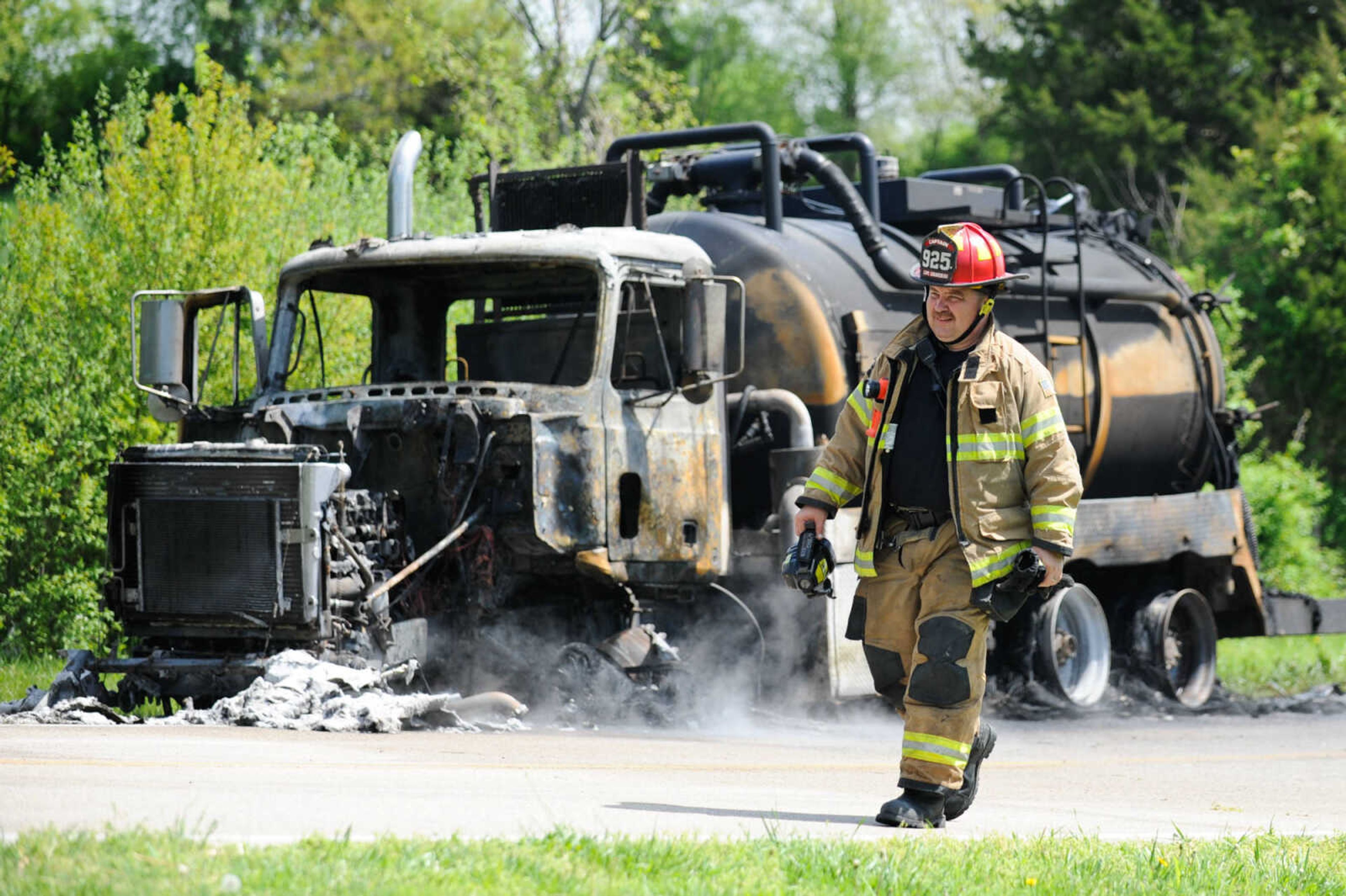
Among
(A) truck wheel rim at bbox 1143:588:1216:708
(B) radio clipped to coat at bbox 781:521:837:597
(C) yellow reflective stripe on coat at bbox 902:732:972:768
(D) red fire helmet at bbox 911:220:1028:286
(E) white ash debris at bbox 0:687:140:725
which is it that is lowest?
(A) truck wheel rim at bbox 1143:588:1216:708

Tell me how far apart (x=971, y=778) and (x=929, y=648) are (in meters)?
0.52

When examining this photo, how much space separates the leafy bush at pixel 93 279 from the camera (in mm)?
14320

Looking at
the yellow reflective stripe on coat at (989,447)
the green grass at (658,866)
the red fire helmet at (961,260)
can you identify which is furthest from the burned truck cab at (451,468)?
the green grass at (658,866)

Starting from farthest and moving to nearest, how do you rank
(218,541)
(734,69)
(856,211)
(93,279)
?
(734,69) < (93,279) < (856,211) < (218,541)

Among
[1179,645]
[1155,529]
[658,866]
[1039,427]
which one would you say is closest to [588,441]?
[1039,427]

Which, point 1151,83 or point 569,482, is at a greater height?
point 1151,83

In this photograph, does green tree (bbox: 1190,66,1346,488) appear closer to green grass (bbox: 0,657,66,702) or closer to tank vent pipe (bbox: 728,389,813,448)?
tank vent pipe (bbox: 728,389,813,448)

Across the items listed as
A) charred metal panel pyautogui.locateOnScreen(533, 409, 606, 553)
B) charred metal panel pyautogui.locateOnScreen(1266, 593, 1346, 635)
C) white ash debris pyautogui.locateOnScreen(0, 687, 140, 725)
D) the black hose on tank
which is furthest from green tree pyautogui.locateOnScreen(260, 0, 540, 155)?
white ash debris pyautogui.locateOnScreen(0, 687, 140, 725)

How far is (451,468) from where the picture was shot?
31.9 feet

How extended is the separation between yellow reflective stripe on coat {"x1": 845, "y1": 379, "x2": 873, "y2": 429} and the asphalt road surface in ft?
4.46

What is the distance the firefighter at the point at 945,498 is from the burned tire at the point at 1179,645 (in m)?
6.98

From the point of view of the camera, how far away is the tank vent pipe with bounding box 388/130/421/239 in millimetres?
11359

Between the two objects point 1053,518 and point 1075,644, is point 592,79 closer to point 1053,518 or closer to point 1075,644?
point 1075,644

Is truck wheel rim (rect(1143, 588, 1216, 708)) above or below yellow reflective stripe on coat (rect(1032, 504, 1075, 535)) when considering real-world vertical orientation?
below
